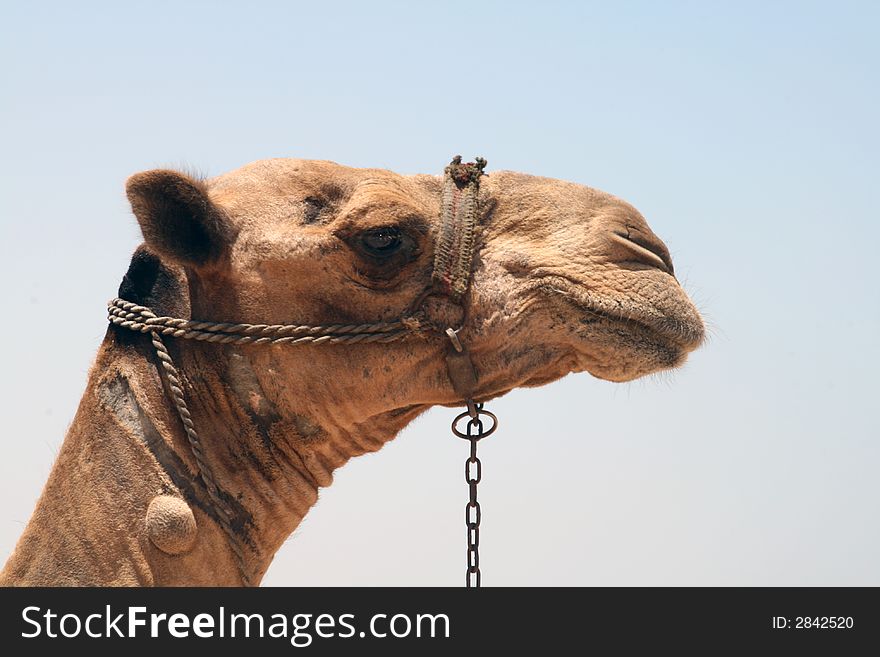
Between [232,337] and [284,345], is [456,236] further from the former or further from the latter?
[232,337]

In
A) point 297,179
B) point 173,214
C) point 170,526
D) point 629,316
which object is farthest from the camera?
point 297,179

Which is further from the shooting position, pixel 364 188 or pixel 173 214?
pixel 364 188

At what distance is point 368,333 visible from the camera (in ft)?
24.4

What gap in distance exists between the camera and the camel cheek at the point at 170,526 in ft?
23.6

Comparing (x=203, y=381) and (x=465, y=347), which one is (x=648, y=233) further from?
(x=203, y=381)

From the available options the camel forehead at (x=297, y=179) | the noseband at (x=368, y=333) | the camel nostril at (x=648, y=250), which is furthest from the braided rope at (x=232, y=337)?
the camel nostril at (x=648, y=250)

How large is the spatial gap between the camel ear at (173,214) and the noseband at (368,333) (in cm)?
36

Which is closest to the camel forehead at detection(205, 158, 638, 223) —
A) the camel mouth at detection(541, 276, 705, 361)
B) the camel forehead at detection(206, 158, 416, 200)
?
the camel forehead at detection(206, 158, 416, 200)

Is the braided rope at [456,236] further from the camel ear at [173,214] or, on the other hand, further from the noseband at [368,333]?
the camel ear at [173,214]

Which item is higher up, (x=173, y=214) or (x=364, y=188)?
(x=364, y=188)

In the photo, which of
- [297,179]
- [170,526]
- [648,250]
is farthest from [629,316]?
[170,526]

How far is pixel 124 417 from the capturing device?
740 cm

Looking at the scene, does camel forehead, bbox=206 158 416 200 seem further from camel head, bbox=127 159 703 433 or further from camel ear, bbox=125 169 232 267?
camel ear, bbox=125 169 232 267

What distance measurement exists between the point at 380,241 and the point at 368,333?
1.45ft
